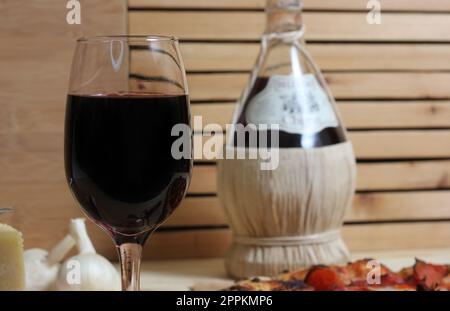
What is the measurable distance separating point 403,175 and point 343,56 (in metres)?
0.23

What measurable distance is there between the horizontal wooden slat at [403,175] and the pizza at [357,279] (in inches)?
12.5

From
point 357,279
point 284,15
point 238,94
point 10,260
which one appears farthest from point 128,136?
point 238,94

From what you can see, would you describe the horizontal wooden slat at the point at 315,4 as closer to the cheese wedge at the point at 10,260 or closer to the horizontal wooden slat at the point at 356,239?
the horizontal wooden slat at the point at 356,239

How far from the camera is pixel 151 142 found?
63 centimetres

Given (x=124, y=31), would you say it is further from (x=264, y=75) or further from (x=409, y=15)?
(x=409, y=15)

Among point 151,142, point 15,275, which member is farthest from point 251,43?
point 151,142

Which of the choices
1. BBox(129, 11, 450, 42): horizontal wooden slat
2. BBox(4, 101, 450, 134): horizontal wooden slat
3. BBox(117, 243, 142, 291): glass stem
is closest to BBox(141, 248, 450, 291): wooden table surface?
BBox(4, 101, 450, 134): horizontal wooden slat

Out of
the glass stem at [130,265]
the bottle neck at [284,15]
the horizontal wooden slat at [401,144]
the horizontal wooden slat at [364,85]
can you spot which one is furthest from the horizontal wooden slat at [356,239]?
the glass stem at [130,265]

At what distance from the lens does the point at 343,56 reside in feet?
4.51

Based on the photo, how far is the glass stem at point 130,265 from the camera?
0.63 m

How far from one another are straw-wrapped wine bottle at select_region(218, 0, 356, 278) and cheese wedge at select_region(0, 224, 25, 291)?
13.7 inches

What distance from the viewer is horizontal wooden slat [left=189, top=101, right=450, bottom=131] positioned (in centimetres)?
138

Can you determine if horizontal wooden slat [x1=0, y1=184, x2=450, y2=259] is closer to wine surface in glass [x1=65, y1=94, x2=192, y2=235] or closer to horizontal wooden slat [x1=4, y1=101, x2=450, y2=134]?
horizontal wooden slat [x1=4, y1=101, x2=450, y2=134]

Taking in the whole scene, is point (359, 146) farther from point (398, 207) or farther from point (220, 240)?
point (220, 240)
